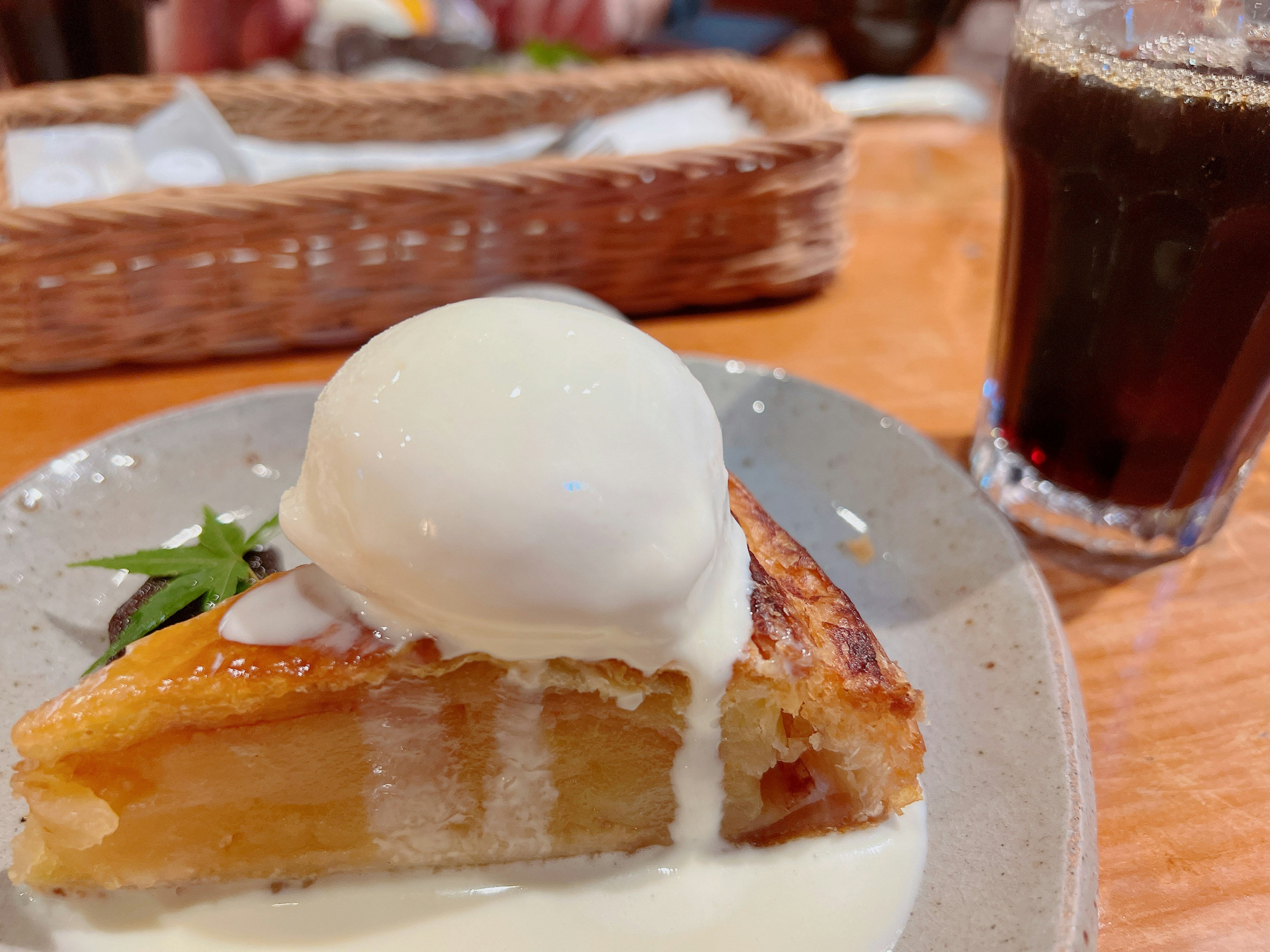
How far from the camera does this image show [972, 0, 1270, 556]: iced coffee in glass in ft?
3.12

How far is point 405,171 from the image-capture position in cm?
151

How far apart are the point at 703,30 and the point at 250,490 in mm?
3462

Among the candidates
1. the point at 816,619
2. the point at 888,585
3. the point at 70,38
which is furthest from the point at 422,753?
the point at 70,38

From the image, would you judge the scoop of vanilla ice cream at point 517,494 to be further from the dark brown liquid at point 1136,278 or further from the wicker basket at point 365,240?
the wicker basket at point 365,240

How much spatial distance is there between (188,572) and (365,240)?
0.77m

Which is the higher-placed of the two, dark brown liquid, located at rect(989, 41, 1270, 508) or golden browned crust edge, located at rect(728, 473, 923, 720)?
dark brown liquid, located at rect(989, 41, 1270, 508)

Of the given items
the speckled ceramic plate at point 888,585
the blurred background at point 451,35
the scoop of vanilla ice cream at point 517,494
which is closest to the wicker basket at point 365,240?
the speckled ceramic plate at point 888,585

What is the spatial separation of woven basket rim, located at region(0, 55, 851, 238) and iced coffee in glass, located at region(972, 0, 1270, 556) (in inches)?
23.2

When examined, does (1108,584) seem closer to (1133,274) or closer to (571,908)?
(1133,274)

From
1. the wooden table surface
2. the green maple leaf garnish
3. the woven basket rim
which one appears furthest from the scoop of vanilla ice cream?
the woven basket rim

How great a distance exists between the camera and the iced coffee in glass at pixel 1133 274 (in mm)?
951

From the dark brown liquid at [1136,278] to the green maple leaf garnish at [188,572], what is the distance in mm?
1020

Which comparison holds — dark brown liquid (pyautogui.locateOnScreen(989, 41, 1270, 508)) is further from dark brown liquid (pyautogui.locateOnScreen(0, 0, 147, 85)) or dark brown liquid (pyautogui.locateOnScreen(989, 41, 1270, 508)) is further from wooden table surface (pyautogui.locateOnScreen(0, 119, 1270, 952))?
dark brown liquid (pyautogui.locateOnScreen(0, 0, 147, 85))

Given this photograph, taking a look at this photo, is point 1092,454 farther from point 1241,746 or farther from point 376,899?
point 376,899
